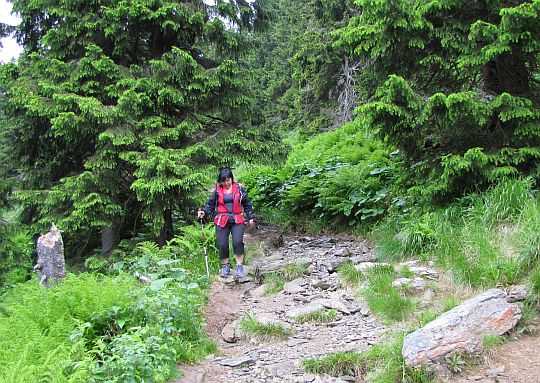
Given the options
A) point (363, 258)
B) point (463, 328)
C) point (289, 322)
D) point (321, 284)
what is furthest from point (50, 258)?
point (463, 328)

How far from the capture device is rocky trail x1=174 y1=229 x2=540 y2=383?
5055 millimetres

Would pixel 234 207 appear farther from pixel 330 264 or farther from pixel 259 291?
pixel 330 264

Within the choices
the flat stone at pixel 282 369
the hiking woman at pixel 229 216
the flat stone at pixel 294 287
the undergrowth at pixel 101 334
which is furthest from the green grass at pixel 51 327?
the flat stone at pixel 294 287

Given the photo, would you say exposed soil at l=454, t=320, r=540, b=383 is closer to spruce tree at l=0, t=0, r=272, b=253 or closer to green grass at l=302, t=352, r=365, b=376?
green grass at l=302, t=352, r=365, b=376

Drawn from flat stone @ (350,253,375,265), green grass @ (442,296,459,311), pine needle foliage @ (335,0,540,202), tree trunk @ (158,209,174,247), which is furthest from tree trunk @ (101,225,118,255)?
green grass @ (442,296,459,311)

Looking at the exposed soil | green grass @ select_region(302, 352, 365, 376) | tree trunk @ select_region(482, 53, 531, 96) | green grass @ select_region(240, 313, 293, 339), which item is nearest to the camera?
the exposed soil

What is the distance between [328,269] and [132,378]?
171 inches

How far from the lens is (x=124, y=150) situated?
9.06m

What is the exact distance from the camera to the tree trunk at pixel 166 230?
9.98m

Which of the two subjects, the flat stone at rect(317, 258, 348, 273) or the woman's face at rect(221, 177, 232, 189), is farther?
the woman's face at rect(221, 177, 232, 189)

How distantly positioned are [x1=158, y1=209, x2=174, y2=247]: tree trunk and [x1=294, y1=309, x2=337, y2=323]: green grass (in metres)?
4.41

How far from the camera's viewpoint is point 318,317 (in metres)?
6.28

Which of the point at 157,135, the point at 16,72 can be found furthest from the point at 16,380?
the point at 16,72

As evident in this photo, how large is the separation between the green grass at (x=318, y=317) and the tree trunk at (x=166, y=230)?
4.41 m
